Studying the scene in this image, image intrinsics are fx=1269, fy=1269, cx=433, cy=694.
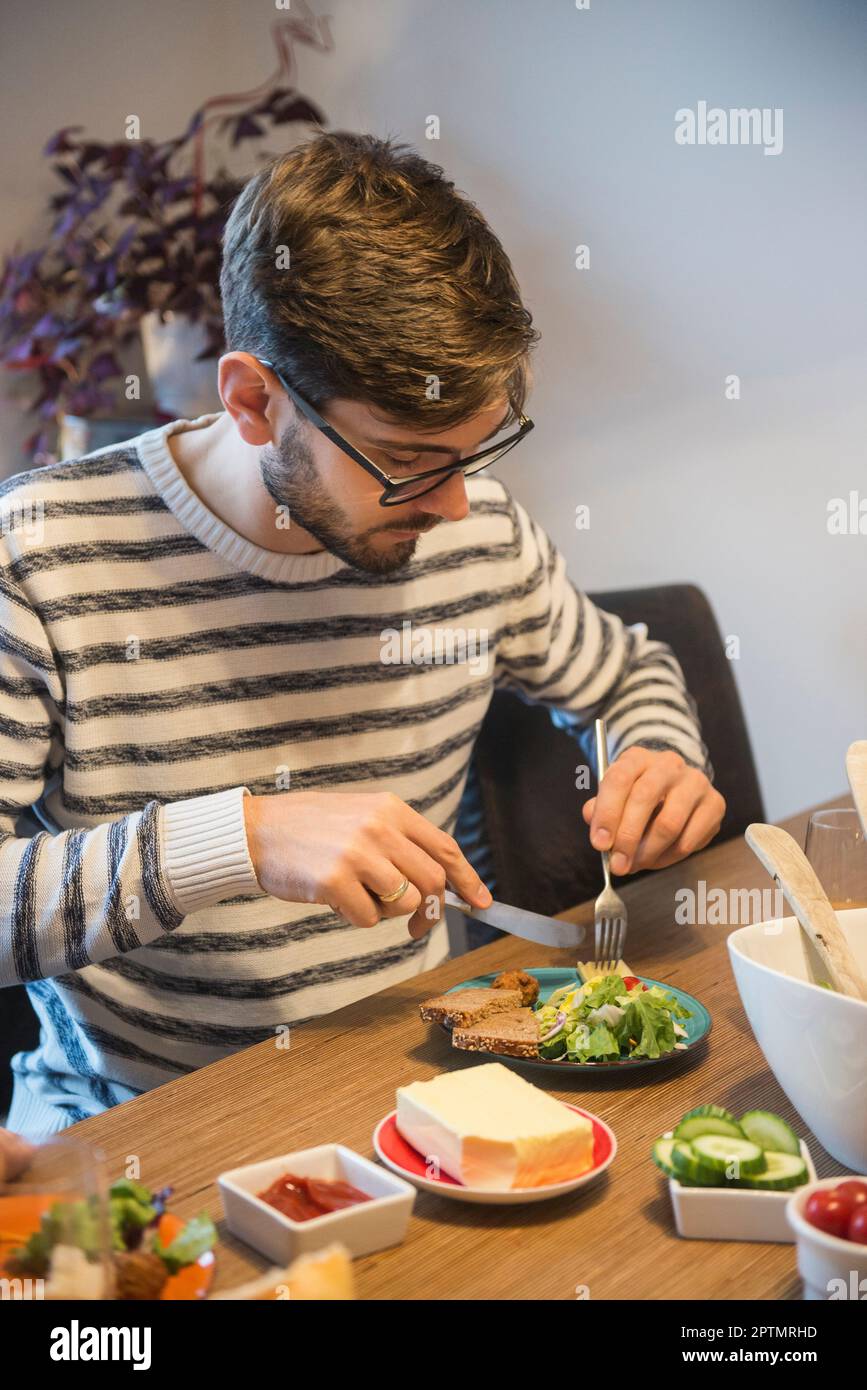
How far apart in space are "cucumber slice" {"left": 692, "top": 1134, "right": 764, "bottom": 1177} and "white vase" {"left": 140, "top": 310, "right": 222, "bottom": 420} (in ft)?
6.79

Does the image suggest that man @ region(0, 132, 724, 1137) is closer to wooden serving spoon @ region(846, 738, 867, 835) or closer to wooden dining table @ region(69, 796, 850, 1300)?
wooden dining table @ region(69, 796, 850, 1300)

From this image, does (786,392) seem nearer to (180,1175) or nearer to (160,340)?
(160,340)

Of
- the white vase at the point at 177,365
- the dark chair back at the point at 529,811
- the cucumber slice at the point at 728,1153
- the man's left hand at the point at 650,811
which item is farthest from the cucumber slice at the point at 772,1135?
the white vase at the point at 177,365

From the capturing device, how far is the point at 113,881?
1106 millimetres

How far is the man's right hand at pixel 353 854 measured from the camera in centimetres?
103

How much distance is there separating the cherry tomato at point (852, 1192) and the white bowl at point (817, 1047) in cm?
9

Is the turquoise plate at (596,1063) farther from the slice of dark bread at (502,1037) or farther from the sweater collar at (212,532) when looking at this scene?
the sweater collar at (212,532)

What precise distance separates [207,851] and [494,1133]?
1.23 feet

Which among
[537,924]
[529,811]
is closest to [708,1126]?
[537,924]

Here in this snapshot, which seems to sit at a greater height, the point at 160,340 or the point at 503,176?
the point at 503,176

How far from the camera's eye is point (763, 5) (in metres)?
2.09

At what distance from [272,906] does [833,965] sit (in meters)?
0.65
